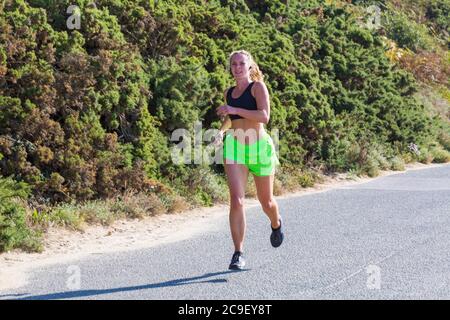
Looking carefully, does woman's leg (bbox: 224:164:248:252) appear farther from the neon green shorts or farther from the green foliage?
the green foliage

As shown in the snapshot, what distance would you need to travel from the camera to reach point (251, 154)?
749 centimetres

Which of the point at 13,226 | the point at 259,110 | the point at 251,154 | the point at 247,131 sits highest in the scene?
the point at 259,110

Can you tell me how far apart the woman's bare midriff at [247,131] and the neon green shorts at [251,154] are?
0.12 ft

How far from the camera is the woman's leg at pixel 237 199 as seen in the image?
740 centimetres

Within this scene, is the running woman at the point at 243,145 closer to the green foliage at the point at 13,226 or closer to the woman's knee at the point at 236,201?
the woman's knee at the point at 236,201

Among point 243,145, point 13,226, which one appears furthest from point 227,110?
point 13,226

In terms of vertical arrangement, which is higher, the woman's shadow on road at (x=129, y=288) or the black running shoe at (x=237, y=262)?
the black running shoe at (x=237, y=262)

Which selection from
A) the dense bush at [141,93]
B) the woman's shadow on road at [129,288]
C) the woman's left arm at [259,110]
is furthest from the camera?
the dense bush at [141,93]

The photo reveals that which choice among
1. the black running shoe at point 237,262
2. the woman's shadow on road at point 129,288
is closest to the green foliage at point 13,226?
→ the woman's shadow on road at point 129,288

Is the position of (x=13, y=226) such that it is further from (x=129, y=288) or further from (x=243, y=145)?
(x=243, y=145)

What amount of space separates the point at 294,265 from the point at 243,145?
134 centimetres

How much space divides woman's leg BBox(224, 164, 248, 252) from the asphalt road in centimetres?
38

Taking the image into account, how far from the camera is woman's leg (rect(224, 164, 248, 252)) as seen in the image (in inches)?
291

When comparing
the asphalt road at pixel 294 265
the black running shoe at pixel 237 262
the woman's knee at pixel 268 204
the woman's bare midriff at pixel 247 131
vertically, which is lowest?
the asphalt road at pixel 294 265
